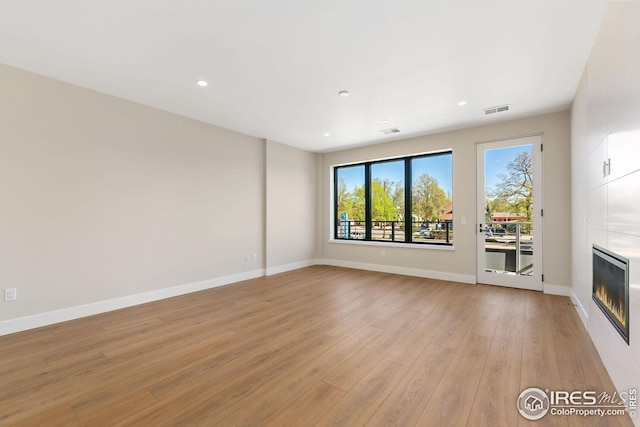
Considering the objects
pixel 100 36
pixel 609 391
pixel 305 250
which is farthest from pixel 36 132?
pixel 609 391

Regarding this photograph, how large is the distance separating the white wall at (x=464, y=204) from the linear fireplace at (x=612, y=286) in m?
2.06

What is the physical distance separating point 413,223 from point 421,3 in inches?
172

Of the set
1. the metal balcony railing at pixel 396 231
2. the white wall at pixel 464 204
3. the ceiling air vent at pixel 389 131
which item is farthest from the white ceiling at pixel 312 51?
the metal balcony railing at pixel 396 231

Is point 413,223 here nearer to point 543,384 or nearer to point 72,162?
point 543,384

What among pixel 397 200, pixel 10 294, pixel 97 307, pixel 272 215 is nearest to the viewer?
pixel 10 294

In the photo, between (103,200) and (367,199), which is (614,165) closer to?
(367,199)

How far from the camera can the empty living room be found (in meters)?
1.86

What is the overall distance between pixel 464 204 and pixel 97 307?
585cm

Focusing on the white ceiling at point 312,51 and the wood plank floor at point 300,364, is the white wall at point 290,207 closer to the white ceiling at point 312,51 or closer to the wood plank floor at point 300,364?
the white ceiling at point 312,51

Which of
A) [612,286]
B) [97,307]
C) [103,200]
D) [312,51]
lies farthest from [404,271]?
[103,200]

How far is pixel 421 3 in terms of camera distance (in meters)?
2.04

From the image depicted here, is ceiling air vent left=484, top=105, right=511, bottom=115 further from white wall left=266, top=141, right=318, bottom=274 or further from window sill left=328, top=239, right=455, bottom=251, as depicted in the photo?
white wall left=266, top=141, right=318, bottom=274

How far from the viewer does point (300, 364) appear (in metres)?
2.29

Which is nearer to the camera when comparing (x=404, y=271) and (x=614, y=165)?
(x=614, y=165)
